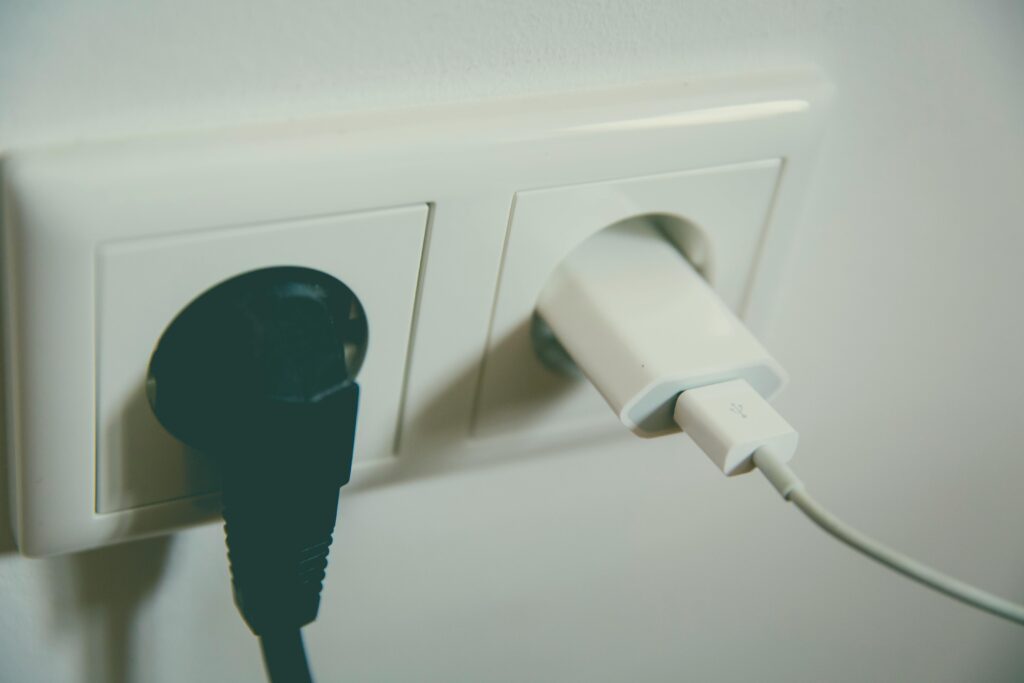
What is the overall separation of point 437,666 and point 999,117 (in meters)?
0.27

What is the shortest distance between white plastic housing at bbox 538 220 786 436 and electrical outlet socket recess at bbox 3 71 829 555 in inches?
0.5

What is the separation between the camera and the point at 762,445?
0.27m

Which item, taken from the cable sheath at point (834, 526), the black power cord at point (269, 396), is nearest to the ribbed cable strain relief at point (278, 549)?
the black power cord at point (269, 396)

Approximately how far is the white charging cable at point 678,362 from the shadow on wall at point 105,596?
134mm

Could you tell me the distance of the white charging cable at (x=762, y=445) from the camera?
0.27 meters

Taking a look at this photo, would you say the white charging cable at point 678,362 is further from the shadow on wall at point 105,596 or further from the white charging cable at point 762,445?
the shadow on wall at point 105,596

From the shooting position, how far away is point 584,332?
0.94ft

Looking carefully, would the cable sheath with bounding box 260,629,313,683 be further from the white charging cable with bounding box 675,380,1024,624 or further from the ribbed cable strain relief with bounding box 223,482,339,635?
the white charging cable with bounding box 675,380,1024,624

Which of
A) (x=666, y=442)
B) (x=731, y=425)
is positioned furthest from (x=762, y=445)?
(x=666, y=442)

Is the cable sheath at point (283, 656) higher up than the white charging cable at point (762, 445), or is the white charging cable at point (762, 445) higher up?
the white charging cable at point (762, 445)

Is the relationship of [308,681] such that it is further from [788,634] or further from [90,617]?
[788,634]

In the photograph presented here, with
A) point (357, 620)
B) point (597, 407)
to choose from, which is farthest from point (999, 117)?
point (357, 620)

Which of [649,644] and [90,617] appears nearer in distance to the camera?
[90,617]

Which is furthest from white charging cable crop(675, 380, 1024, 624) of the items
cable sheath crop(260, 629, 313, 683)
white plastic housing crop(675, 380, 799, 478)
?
cable sheath crop(260, 629, 313, 683)
